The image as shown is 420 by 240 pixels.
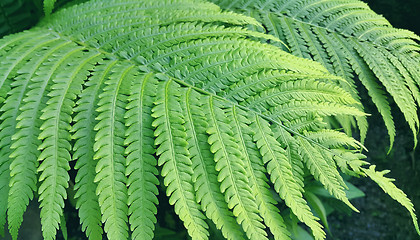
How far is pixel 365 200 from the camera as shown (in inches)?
98.8

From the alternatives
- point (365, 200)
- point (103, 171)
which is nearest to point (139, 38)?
point (103, 171)

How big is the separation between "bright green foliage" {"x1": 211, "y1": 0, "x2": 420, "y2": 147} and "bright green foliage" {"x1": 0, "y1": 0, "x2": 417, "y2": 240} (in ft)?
1.11

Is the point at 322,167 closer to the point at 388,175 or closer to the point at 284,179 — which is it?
the point at 284,179

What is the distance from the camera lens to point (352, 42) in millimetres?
1287

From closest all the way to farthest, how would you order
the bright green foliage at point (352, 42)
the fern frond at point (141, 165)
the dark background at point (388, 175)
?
the fern frond at point (141, 165) < the bright green foliage at point (352, 42) < the dark background at point (388, 175)

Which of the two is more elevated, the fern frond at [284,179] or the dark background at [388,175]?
the fern frond at [284,179]

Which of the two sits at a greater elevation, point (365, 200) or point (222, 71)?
point (222, 71)

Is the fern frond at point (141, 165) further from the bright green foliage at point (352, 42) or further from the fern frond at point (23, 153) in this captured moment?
the bright green foliage at point (352, 42)

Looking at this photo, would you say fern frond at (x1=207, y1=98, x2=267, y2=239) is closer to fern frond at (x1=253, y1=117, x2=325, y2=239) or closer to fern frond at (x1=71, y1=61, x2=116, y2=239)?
fern frond at (x1=253, y1=117, x2=325, y2=239)

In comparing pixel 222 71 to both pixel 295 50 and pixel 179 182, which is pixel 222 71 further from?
pixel 295 50

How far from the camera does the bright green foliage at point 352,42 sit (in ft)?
3.97

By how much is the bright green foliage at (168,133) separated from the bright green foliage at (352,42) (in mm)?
337

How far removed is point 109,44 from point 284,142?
513mm

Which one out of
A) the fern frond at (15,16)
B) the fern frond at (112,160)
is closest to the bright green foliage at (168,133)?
the fern frond at (112,160)
